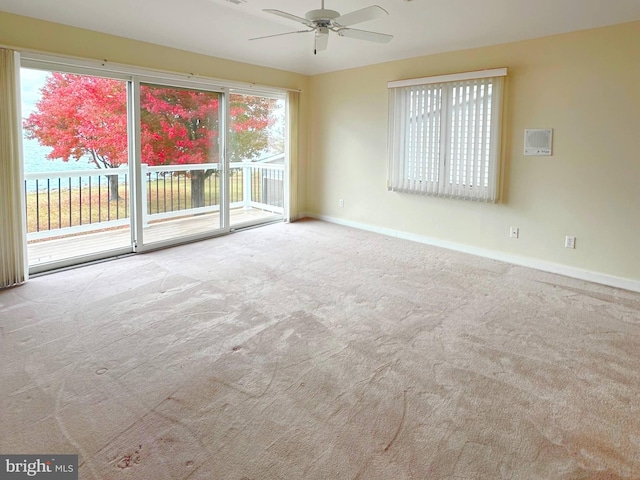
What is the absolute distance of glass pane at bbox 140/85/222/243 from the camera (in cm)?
521

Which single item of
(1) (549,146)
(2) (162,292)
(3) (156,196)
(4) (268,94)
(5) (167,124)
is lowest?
(2) (162,292)

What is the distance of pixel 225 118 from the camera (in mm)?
5906

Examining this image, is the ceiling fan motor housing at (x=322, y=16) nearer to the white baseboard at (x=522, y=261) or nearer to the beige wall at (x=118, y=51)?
the beige wall at (x=118, y=51)

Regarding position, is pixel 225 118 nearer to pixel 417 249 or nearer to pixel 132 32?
pixel 132 32

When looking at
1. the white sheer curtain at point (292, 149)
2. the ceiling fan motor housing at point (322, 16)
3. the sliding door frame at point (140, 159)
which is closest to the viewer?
the ceiling fan motor housing at point (322, 16)

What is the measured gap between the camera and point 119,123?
5.24 m

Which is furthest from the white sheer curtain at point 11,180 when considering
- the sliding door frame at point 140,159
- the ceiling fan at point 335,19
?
the ceiling fan at point 335,19

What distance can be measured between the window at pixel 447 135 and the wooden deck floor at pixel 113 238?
2692 mm

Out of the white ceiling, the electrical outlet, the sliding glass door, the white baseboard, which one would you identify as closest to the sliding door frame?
the sliding glass door

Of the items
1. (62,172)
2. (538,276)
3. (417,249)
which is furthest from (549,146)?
(62,172)

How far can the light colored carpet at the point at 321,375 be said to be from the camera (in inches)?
75.0

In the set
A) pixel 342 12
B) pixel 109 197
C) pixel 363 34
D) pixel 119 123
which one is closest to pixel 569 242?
pixel 363 34

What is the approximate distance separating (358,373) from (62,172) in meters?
4.73

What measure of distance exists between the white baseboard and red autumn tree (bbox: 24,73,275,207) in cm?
262
